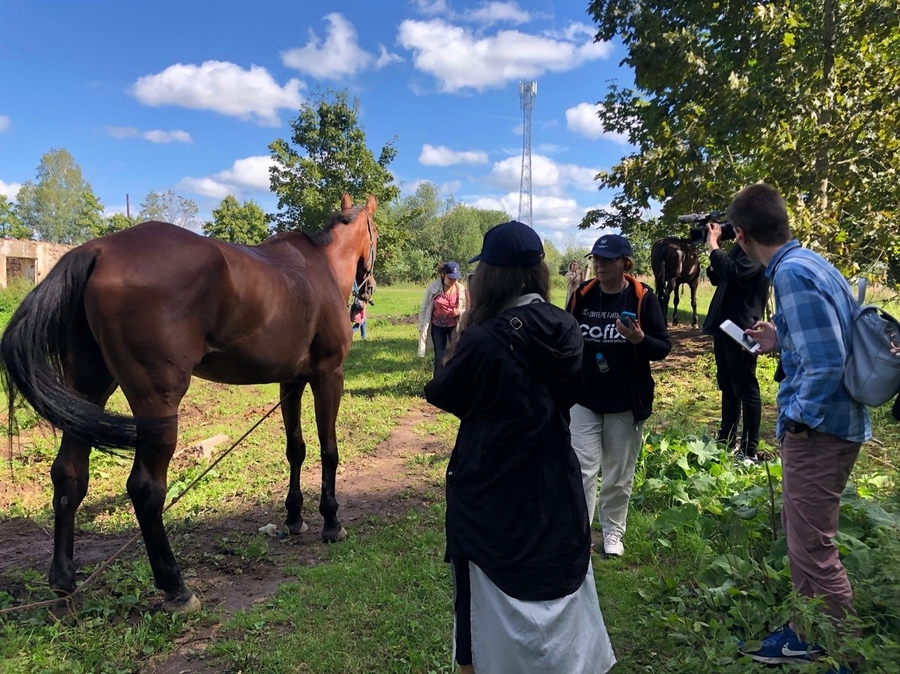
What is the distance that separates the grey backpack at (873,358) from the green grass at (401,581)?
88 cm

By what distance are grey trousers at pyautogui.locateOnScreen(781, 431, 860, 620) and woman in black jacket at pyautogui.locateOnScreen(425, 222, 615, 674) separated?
0.98 m

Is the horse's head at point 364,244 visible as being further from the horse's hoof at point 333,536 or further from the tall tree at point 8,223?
the tall tree at point 8,223

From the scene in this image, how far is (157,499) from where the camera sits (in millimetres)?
2867

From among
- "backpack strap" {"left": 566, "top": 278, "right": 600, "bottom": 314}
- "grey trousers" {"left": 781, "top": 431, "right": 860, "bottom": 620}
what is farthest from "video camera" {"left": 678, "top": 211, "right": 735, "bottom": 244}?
"grey trousers" {"left": 781, "top": 431, "right": 860, "bottom": 620}

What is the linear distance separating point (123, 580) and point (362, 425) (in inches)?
141

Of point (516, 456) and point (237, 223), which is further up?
point (237, 223)

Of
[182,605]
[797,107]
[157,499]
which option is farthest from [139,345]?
[797,107]

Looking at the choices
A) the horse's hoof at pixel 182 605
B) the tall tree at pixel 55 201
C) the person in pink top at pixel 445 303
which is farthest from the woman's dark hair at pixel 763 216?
the tall tree at pixel 55 201

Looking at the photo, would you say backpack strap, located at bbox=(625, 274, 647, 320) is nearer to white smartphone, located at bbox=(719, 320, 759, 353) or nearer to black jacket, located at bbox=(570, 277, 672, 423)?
black jacket, located at bbox=(570, 277, 672, 423)

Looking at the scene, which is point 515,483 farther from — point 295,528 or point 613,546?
point 295,528

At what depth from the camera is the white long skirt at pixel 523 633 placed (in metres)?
1.67

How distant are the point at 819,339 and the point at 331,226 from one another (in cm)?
372

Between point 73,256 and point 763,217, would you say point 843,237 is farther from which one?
point 73,256

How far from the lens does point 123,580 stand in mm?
3092
